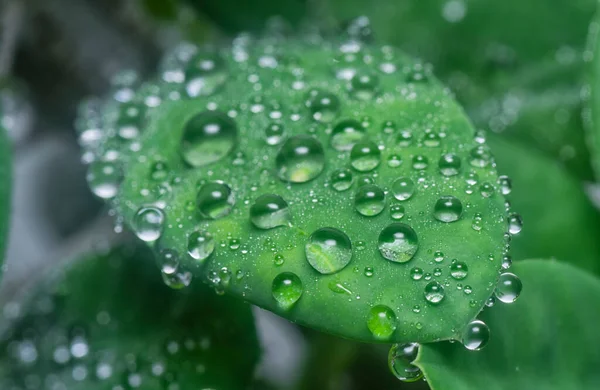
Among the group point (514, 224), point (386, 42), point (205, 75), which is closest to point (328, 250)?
point (514, 224)

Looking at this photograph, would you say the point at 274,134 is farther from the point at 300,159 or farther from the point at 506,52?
the point at 506,52

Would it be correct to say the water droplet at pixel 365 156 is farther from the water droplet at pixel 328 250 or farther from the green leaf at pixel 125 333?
the green leaf at pixel 125 333

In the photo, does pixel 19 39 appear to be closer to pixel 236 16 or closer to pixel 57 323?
pixel 236 16

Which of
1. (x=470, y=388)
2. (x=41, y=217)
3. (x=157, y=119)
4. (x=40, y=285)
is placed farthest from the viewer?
(x=41, y=217)

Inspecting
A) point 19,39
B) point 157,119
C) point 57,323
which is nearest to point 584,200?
point 157,119

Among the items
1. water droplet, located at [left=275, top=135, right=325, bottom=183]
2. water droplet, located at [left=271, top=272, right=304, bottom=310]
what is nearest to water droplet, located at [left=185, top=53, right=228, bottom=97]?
water droplet, located at [left=275, top=135, right=325, bottom=183]
